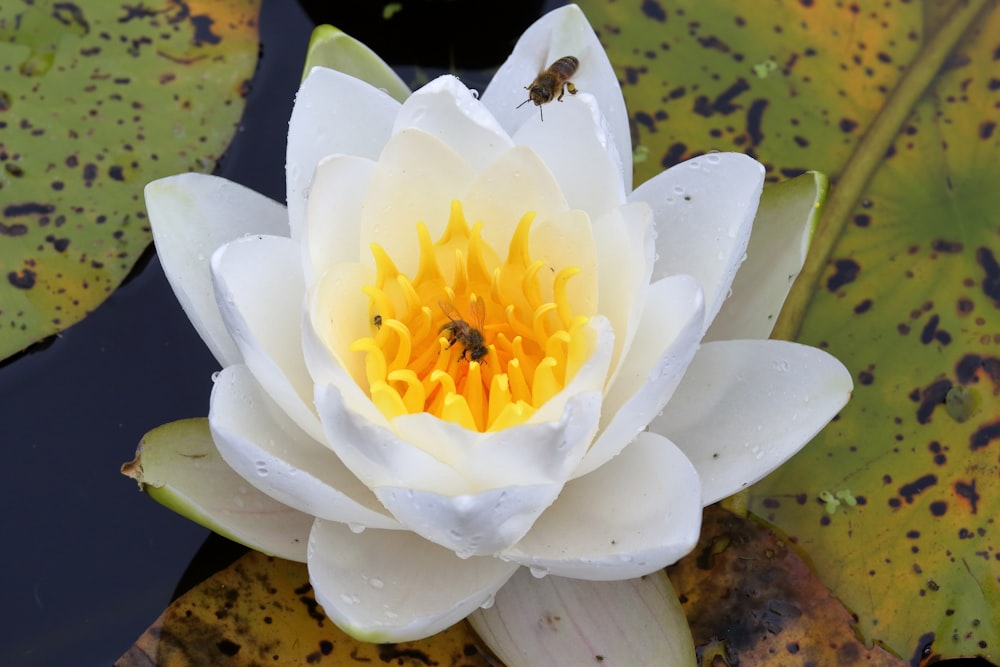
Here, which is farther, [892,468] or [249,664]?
[892,468]

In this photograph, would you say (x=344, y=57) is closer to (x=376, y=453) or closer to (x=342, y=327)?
(x=342, y=327)

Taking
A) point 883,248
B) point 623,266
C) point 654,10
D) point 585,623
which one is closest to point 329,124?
point 623,266

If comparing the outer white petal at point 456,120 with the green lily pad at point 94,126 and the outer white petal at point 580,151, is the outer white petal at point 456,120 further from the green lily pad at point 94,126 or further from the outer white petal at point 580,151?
the green lily pad at point 94,126

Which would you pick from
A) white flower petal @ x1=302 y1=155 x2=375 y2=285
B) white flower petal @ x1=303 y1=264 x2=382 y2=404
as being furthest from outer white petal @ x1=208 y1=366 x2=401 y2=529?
white flower petal @ x1=302 y1=155 x2=375 y2=285

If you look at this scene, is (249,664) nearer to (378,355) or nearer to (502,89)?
(378,355)

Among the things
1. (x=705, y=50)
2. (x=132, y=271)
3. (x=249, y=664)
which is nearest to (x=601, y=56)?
(x=705, y=50)

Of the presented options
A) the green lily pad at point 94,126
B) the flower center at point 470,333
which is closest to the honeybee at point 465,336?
the flower center at point 470,333
